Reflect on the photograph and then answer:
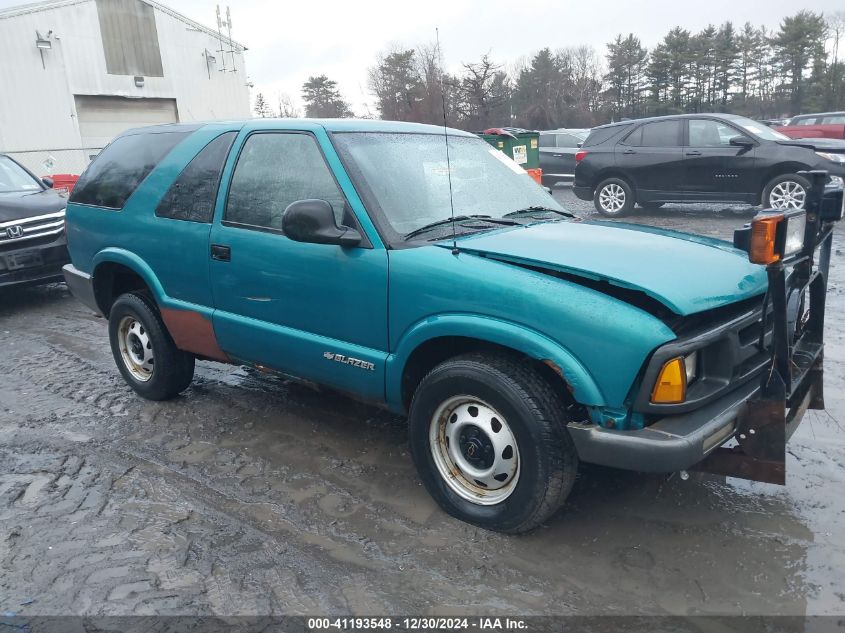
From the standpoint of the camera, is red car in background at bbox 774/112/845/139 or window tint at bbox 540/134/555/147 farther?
red car in background at bbox 774/112/845/139

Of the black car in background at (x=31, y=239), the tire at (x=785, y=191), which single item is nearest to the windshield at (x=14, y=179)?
the black car in background at (x=31, y=239)

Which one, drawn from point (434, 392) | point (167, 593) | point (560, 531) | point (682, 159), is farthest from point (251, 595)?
point (682, 159)

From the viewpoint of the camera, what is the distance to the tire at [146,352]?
4652mm

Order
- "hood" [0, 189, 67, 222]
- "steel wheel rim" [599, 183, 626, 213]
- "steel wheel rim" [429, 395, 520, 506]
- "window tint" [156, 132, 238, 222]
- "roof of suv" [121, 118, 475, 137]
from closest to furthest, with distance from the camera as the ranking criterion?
1. "steel wheel rim" [429, 395, 520, 506]
2. "roof of suv" [121, 118, 475, 137]
3. "window tint" [156, 132, 238, 222]
4. "hood" [0, 189, 67, 222]
5. "steel wheel rim" [599, 183, 626, 213]

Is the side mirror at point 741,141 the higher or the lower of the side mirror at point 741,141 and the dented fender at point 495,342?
the higher

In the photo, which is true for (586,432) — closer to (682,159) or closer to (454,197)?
(454,197)

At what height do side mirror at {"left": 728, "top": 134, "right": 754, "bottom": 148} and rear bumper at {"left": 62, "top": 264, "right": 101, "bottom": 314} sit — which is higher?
side mirror at {"left": 728, "top": 134, "right": 754, "bottom": 148}

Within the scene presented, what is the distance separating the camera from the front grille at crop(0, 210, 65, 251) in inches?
297

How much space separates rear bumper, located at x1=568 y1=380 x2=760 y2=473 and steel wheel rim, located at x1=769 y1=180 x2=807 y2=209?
9509 mm

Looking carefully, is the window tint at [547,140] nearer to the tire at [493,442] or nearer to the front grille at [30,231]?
the front grille at [30,231]

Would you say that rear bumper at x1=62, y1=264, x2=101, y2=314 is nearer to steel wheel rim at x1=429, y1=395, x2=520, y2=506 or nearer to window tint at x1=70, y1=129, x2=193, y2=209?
window tint at x1=70, y1=129, x2=193, y2=209

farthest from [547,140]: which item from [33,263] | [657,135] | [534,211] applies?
[534,211]

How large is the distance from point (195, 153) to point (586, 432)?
3.02 metres

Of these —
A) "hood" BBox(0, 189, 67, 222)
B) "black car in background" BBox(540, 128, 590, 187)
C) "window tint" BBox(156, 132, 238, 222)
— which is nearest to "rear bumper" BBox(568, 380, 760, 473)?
"window tint" BBox(156, 132, 238, 222)
